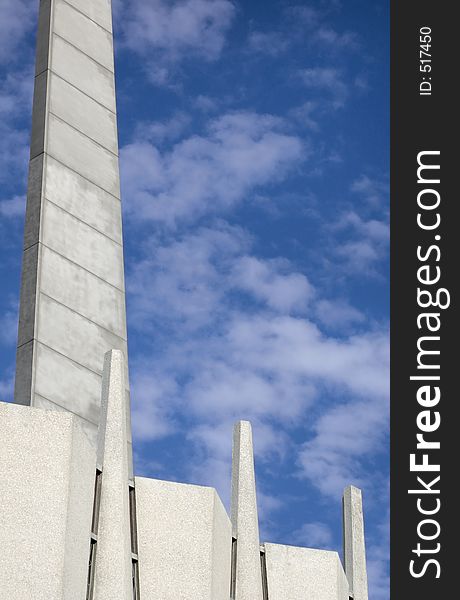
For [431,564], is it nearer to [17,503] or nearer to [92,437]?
[92,437]

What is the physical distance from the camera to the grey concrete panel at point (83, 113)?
30969mm

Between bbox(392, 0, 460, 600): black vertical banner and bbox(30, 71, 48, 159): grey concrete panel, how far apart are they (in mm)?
7878

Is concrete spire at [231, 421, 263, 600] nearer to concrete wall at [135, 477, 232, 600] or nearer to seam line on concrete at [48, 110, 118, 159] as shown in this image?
concrete wall at [135, 477, 232, 600]

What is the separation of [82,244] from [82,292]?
1.21 m

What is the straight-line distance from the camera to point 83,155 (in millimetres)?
31062

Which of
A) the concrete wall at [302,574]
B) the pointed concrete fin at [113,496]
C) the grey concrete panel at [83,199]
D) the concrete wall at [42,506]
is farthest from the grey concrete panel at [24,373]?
the concrete wall at [302,574]

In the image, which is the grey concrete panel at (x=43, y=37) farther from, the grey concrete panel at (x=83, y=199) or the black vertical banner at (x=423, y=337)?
the black vertical banner at (x=423, y=337)

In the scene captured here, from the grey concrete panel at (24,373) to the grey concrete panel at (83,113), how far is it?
6138 mm

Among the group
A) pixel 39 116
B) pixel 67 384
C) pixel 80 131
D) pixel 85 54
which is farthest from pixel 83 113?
pixel 67 384

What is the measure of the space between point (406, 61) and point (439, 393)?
320 inches

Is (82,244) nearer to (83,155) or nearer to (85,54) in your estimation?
(83,155)

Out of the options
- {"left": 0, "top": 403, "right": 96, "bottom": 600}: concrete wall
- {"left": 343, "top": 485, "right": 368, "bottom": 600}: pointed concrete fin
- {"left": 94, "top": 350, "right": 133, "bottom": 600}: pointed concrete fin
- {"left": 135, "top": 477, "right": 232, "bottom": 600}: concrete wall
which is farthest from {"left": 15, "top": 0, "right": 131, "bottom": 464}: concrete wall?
{"left": 343, "top": 485, "right": 368, "bottom": 600}: pointed concrete fin

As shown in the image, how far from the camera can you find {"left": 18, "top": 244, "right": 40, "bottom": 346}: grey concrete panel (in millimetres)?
27766

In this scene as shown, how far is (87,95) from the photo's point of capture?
105 feet
